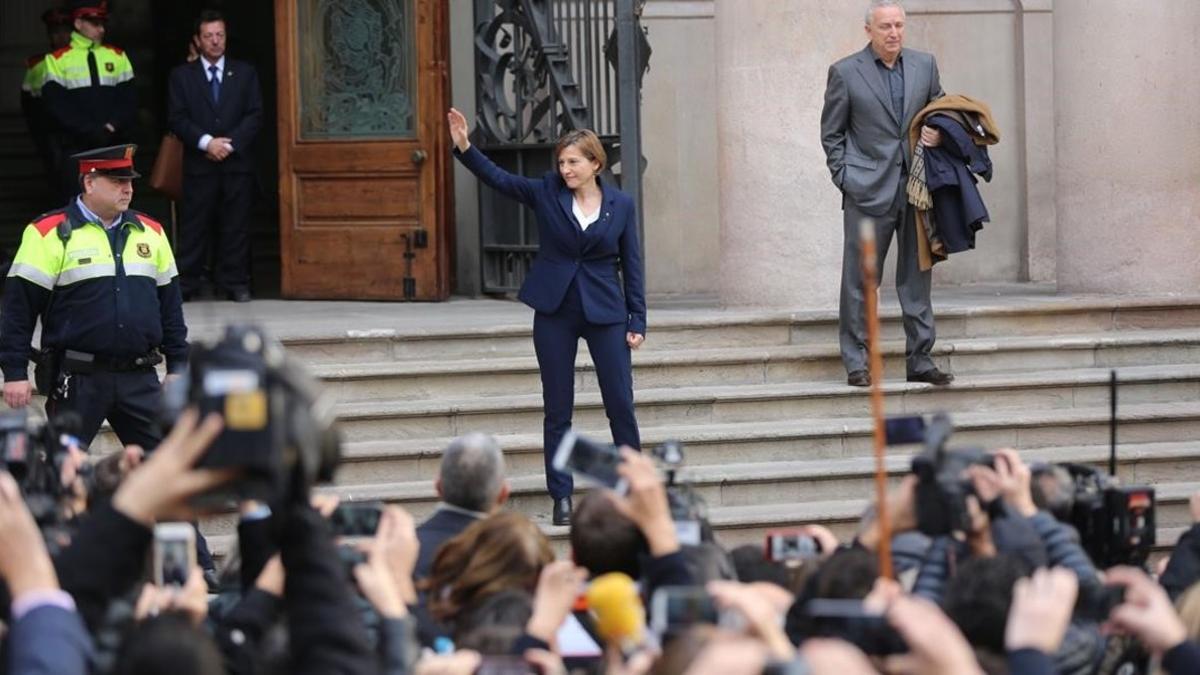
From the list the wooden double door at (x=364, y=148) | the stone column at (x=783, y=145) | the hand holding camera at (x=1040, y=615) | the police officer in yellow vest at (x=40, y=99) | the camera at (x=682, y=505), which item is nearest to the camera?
the hand holding camera at (x=1040, y=615)

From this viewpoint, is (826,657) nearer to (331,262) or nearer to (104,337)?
(104,337)

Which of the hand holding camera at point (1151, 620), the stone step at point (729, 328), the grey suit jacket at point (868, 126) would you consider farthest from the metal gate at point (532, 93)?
the hand holding camera at point (1151, 620)

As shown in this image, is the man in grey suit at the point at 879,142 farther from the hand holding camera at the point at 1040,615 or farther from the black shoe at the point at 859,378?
the hand holding camera at the point at 1040,615

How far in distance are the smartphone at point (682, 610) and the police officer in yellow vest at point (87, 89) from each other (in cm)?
996

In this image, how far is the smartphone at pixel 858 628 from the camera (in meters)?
4.12

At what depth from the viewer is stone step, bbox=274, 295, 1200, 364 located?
1105 cm

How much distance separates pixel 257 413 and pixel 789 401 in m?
7.42

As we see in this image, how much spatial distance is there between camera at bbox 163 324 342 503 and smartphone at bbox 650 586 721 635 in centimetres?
66

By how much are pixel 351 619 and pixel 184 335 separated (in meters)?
5.44

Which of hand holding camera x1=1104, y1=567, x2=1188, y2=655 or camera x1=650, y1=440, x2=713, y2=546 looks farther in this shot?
camera x1=650, y1=440, x2=713, y2=546

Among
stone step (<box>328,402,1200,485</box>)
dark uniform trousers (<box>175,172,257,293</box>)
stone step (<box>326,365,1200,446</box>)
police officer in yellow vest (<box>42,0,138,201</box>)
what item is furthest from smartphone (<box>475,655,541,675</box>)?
police officer in yellow vest (<box>42,0,138,201</box>)

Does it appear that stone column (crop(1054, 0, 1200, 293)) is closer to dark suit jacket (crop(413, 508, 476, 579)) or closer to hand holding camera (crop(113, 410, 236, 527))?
dark suit jacket (crop(413, 508, 476, 579))

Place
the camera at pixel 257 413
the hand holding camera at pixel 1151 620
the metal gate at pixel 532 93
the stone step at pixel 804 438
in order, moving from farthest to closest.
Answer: the metal gate at pixel 532 93, the stone step at pixel 804 438, the hand holding camera at pixel 1151 620, the camera at pixel 257 413

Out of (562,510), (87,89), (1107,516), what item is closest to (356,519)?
(1107,516)
